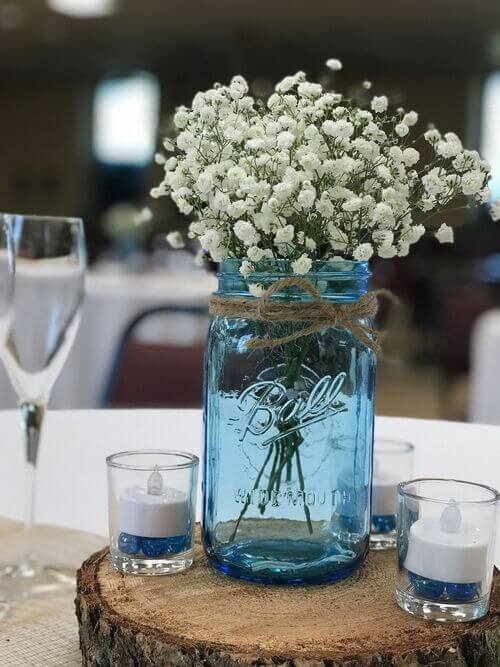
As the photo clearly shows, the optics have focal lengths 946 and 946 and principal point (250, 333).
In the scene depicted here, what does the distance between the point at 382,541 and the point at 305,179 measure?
0.37m

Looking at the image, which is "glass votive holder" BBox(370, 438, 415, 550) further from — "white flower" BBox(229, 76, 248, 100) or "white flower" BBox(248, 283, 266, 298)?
"white flower" BBox(229, 76, 248, 100)

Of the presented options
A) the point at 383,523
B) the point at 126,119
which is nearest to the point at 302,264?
the point at 383,523

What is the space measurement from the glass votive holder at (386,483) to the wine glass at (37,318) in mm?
295

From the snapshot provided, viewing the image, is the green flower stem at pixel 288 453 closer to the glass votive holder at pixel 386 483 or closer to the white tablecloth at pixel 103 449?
the glass votive holder at pixel 386 483

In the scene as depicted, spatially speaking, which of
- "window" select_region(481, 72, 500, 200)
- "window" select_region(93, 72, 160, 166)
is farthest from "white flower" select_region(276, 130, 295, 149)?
"window" select_region(93, 72, 160, 166)

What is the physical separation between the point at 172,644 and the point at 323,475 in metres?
0.19

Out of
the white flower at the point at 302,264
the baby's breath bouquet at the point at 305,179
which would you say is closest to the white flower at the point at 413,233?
the baby's breath bouquet at the point at 305,179

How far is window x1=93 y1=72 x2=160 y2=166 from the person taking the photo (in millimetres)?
12320

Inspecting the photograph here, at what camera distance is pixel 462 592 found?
68cm

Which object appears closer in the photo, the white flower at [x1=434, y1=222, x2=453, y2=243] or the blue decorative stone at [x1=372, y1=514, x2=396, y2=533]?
the white flower at [x1=434, y1=222, x2=453, y2=243]

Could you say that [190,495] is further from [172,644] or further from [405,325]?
[405,325]

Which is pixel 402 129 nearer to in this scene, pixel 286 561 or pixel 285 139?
pixel 285 139

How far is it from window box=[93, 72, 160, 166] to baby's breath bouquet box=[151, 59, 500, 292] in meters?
11.8

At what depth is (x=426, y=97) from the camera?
37.6 ft
